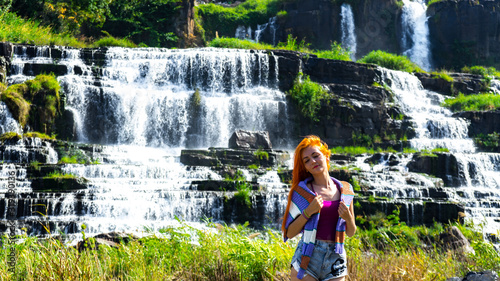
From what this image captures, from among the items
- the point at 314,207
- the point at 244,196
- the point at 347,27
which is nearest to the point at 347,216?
the point at 314,207

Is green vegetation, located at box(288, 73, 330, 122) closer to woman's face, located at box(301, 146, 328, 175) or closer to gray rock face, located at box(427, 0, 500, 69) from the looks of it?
gray rock face, located at box(427, 0, 500, 69)

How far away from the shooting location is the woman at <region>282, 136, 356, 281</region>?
279cm

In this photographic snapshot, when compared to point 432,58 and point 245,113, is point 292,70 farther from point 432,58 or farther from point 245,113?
point 432,58

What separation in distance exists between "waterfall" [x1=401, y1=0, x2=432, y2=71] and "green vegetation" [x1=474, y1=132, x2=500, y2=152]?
528 inches

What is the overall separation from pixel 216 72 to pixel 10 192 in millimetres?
11444

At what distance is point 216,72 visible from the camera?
20672 mm

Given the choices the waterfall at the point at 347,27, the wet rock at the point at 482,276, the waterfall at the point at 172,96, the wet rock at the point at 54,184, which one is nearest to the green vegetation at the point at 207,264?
the wet rock at the point at 482,276

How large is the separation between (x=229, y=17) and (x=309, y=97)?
1368 cm

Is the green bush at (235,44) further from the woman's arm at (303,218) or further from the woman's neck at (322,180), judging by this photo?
the woman's arm at (303,218)

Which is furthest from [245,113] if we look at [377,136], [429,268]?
[429,268]

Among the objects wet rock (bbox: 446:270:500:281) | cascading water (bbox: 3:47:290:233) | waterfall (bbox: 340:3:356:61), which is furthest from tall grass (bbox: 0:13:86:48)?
wet rock (bbox: 446:270:500:281)

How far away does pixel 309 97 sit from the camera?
20.1 metres

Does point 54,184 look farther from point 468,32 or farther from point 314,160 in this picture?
point 468,32

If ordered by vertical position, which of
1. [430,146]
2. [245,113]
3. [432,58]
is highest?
[432,58]
